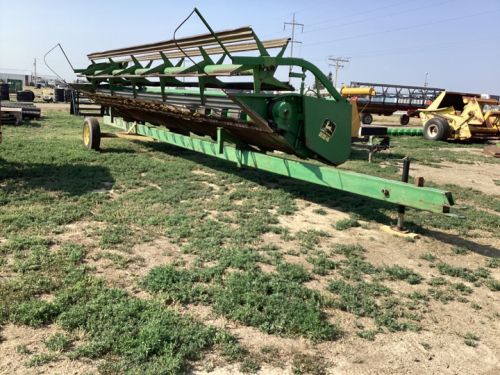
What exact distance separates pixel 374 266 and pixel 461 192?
4.28 metres

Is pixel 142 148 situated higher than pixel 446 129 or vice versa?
pixel 446 129

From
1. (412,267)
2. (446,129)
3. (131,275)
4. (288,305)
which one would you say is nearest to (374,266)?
(412,267)

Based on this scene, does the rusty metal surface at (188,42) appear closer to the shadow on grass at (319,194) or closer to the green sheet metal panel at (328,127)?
the green sheet metal panel at (328,127)

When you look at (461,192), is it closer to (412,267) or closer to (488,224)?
(488,224)

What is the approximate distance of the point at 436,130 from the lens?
15727 millimetres

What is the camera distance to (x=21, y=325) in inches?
106

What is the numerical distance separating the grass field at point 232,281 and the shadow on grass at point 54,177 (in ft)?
0.15

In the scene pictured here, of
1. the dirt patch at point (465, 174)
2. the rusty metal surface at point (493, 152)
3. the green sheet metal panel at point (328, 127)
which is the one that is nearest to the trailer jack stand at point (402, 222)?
the green sheet metal panel at point (328, 127)

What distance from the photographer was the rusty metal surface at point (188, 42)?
5602 mm

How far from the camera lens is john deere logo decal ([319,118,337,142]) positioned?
5.99 metres

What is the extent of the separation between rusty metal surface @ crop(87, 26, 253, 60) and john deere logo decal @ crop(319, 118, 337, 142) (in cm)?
171

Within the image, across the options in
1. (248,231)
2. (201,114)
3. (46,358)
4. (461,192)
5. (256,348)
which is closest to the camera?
(46,358)

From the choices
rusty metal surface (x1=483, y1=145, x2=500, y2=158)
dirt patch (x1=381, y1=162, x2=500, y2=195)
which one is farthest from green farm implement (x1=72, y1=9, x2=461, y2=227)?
rusty metal surface (x1=483, y1=145, x2=500, y2=158)

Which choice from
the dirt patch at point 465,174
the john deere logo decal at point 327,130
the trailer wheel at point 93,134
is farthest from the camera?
the trailer wheel at point 93,134
